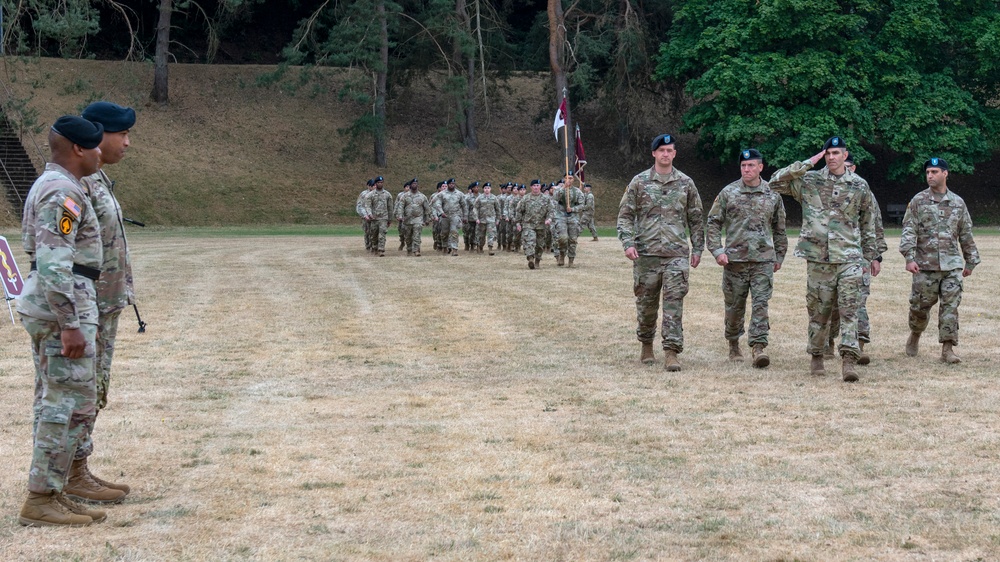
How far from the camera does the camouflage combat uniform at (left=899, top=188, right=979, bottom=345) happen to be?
11.2 m

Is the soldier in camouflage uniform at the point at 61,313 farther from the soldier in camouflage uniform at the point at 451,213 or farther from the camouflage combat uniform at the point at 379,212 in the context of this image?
the soldier in camouflage uniform at the point at 451,213

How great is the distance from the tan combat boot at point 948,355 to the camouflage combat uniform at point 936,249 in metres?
0.16

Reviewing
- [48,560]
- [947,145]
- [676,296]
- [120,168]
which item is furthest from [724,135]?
[48,560]

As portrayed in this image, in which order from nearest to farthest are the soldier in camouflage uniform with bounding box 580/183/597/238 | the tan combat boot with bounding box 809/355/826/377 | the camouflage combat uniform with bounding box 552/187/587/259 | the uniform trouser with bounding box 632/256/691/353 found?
the tan combat boot with bounding box 809/355/826/377
the uniform trouser with bounding box 632/256/691/353
the camouflage combat uniform with bounding box 552/187/587/259
the soldier in camouflage uniform with bounding box 580/183/597/238

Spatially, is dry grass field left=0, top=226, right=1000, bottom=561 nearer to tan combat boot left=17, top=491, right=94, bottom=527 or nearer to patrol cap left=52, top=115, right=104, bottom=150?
tan combat boot left=17, top=491, right=94, bottom=527

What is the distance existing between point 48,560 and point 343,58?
138ft

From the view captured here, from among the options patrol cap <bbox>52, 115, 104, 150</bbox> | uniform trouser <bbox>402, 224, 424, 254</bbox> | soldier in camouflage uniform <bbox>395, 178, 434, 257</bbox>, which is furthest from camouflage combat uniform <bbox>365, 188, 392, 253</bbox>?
patrol cap <bbox>52, 115, 104, 150</bbox>

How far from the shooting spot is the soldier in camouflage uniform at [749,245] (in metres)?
10.9

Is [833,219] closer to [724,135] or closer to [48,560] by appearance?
[48,560]

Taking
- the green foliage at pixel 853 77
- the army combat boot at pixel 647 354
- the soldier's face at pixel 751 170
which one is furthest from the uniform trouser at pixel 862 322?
the green foliage at pixel 853 77

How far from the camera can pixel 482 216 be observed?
2977cm

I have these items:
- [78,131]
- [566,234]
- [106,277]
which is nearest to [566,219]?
[566,234]

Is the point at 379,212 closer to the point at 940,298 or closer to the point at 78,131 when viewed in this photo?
the point at 940,298

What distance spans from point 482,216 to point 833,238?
20108 mm
